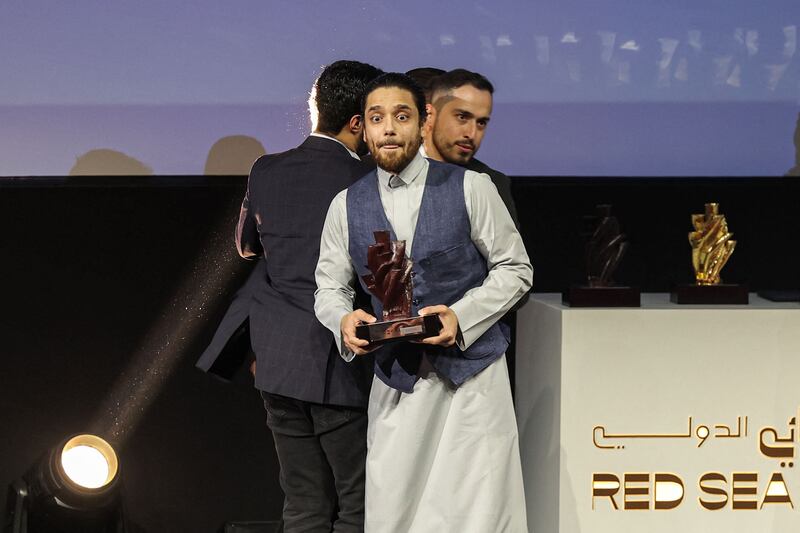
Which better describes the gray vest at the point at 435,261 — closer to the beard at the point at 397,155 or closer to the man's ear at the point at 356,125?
the beard at the point at 397,155

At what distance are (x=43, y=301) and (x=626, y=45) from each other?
2.24 metres

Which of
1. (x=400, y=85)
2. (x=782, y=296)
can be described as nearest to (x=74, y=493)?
(x=400, y=85)

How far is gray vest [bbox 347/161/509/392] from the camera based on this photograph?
2.35 metres

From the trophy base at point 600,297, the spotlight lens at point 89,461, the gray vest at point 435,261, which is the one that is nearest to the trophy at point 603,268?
the trophy base at point 600,297

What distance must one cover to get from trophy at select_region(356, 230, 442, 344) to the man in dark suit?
0.37 m

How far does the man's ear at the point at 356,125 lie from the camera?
8.62 ft

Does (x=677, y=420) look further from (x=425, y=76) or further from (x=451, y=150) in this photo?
(x=425, y=76)

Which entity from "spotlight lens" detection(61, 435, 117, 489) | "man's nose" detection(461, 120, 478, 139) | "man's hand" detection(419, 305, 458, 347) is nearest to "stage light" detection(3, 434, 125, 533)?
"spotlight lens" detection(61, 435, 117, 489)

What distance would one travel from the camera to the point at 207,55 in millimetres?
3598

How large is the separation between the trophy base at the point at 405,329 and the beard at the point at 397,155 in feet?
1.18

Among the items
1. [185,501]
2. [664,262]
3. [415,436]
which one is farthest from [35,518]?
[664,262]

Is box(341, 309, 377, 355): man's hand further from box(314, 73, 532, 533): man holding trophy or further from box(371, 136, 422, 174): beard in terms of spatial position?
box(371, 136, 422, 174): beard

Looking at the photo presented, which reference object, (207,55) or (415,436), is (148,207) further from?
(415,436)

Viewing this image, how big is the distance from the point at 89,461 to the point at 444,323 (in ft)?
4.54
